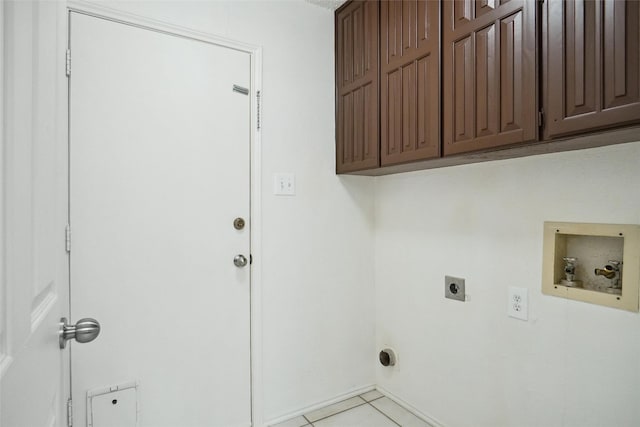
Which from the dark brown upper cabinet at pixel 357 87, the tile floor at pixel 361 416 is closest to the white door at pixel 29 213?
the dark brown upper cabinet at pixel 357 87

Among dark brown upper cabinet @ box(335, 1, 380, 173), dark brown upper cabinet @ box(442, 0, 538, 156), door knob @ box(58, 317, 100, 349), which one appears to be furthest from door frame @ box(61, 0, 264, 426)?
door knob @ box(58, 317, 100, 349)

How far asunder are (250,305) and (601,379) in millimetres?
1518

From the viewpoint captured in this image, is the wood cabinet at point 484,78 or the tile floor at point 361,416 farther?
the tile floor at point 361,416

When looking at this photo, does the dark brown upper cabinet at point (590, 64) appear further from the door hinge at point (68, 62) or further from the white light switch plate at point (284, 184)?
the door hinge at point (68, 62)

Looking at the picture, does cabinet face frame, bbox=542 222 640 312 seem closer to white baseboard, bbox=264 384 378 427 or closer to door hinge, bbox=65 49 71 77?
white baseboard, bbox=264 384 378 427

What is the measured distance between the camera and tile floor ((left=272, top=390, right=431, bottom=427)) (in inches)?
75.7

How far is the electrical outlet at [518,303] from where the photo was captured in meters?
1.51

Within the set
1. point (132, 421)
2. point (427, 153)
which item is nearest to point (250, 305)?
point (132, 421)

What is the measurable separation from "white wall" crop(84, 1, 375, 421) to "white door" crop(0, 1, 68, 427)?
4.27ft

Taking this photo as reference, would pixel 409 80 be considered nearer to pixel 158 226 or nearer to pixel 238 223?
pixel 238 223

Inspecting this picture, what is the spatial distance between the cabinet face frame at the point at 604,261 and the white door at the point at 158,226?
4.54 feet

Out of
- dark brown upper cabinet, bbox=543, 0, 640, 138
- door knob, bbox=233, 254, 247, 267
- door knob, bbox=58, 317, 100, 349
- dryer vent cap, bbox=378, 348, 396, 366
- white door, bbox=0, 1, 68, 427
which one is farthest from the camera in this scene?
dryer vent cap, bbox=378, 348, 396, 366

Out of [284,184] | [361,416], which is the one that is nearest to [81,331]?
[284,184]

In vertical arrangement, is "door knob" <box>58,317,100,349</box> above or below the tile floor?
above
